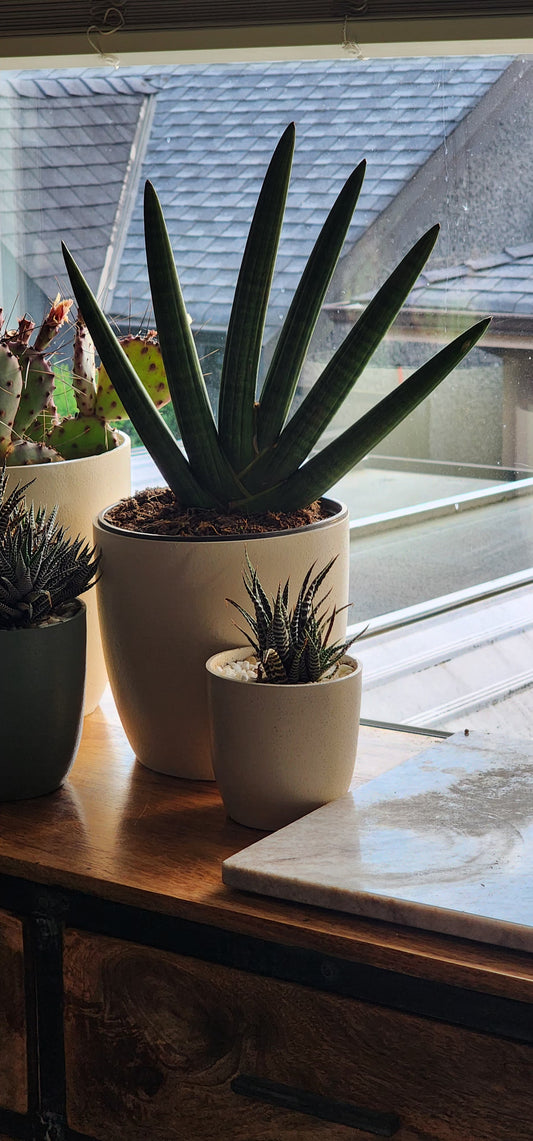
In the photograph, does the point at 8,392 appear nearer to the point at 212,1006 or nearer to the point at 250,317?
the point at 250,317

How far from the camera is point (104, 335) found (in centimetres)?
100

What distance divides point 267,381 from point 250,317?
6 centimetres

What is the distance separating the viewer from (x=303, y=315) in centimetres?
100

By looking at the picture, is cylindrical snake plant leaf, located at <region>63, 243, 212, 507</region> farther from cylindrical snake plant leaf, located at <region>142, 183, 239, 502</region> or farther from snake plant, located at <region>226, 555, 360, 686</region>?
snake plant, located at <region>226, 555, 360, 686</region>

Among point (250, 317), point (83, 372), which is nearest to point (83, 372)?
point (83, 372)

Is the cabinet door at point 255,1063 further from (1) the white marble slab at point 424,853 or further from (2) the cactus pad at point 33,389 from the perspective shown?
(2) the cactus pad at point 33,389

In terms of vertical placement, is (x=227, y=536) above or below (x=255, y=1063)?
above

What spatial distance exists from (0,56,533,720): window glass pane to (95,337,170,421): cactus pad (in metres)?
0.13

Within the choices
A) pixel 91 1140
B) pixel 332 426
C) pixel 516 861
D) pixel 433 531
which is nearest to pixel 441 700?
pixel 433 531

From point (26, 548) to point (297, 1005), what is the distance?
42 cm

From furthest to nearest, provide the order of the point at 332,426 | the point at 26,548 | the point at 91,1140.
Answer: the point at 332,426 → the point at 26,548 → the point at 91,1140

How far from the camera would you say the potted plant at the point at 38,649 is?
3.12ft

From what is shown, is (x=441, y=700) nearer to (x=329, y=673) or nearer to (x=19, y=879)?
(x=329, y=673)

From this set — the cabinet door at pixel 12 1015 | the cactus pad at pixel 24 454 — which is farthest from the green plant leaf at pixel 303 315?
the cabinet door at pixel 12 1015
